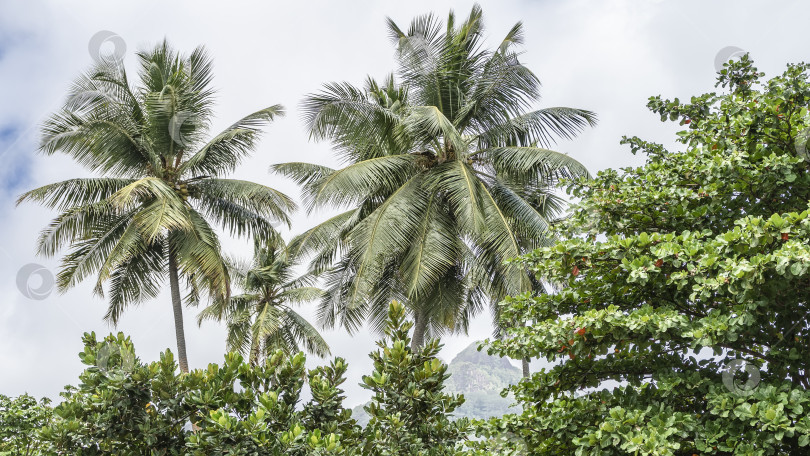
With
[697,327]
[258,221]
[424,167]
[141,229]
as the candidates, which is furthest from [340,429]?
[258,221]

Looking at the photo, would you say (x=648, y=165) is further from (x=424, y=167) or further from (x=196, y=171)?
(x=196, y=171)

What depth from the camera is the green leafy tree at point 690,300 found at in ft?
15.3

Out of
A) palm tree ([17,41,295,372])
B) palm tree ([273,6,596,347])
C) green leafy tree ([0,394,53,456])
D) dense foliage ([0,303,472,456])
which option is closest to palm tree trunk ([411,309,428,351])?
palm tree ([273,6,596,347])

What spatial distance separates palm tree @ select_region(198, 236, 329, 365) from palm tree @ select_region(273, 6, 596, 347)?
7253 mm

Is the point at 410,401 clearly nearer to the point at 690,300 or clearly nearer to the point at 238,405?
the point at 238,405

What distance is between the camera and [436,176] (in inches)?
511

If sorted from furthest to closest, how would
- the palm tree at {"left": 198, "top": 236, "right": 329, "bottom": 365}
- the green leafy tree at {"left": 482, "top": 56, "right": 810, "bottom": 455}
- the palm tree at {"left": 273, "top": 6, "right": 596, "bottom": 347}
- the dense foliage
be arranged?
the palm tree at {"left": 198, "top": 236, "right": 329, "bottom": 365}
the palm tree at {"left": 273, "top": 6, "right": 596, "bottom": 347}
the dense foliage
the green leafy tree at {"left": 482, "top": 56, "right": 810, "bottom": 455}

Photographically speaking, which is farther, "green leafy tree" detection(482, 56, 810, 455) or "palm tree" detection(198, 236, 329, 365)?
"palm tree" detection(198, 236, 329, 365)

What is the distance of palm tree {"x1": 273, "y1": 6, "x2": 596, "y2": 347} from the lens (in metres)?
12.2

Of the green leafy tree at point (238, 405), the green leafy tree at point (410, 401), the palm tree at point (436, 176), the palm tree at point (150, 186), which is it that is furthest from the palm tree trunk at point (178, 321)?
the green leafy tree at point (410, 401)

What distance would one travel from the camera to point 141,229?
Answer: 551 inches

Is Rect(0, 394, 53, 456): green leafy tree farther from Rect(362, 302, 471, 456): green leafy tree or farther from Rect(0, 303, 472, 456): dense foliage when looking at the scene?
Rect(362, 302, 471, 456): green leafy tree

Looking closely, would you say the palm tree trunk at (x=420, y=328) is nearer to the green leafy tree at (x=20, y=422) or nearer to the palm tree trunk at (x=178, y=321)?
the palm tree trunk at (x=178, y=321)

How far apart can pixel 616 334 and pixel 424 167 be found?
8812 millimetres
